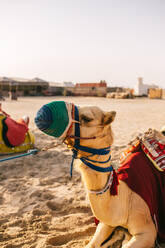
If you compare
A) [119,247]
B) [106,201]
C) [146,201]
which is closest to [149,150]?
[146,201]

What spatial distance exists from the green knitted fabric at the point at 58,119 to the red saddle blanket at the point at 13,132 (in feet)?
11.6

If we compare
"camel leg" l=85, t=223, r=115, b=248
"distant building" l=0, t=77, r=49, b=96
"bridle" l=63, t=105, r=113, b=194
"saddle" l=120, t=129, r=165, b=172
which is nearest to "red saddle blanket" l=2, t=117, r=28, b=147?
"saddle" l=120, t=129, r=165, b=172

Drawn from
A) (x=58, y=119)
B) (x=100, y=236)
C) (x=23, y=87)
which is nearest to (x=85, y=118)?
(x=58, y=119)

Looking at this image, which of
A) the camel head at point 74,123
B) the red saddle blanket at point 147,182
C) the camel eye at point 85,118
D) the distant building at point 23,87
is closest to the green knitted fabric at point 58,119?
the camel head at point 74,123

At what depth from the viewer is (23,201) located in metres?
2.93

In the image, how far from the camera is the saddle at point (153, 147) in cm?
204

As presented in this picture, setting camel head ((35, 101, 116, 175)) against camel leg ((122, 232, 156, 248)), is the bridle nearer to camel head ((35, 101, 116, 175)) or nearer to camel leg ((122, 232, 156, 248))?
camel head ((35, 101, 116, 175))

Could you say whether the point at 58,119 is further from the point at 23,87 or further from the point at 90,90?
the point at 23,87

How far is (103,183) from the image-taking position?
4.97ft

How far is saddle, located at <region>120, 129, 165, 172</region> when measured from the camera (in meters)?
2.04

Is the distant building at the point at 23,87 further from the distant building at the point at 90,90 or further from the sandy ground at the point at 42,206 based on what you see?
the sandy ground at the point at 42,206

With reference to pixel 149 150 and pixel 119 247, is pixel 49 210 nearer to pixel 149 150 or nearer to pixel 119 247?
pixel 119 247

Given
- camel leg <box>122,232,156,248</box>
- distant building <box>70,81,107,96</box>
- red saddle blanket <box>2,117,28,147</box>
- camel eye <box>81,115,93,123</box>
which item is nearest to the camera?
camel eye <box>81,115,93,123</box>

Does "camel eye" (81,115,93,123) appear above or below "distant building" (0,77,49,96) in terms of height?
below
